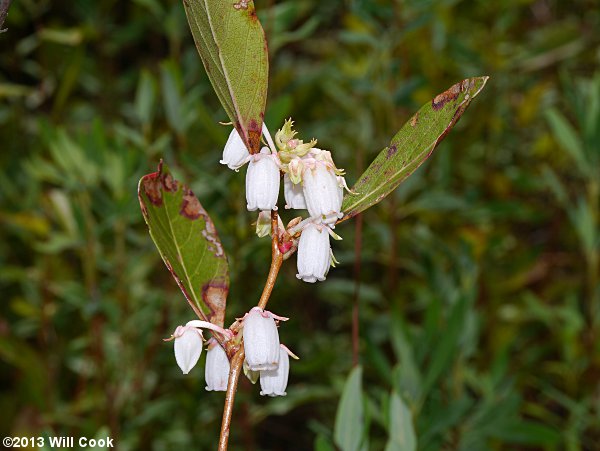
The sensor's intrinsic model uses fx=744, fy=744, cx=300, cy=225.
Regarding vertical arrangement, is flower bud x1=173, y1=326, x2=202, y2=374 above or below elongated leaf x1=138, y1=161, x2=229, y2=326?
below

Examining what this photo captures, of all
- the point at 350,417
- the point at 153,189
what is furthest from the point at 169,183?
the point at 350,417

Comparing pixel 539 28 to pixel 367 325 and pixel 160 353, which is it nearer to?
pixel 367 325

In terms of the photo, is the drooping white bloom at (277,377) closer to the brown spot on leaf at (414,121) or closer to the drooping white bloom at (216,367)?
the drooping white bloom at (216,367)

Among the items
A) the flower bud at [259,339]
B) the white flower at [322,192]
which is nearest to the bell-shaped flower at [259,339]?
the flower bud at [259,339]

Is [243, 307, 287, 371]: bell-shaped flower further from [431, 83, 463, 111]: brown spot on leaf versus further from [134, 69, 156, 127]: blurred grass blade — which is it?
[134, 69, 156, 127]: blurred grass blade

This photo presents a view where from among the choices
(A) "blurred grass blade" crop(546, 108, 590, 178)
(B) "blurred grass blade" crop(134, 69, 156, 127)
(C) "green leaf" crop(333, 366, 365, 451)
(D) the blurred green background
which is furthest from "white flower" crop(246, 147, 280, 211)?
(A) "blurred grass blade" crop(546, 108, 590, 178)

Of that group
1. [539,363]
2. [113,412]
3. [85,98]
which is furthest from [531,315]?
[85,98]
